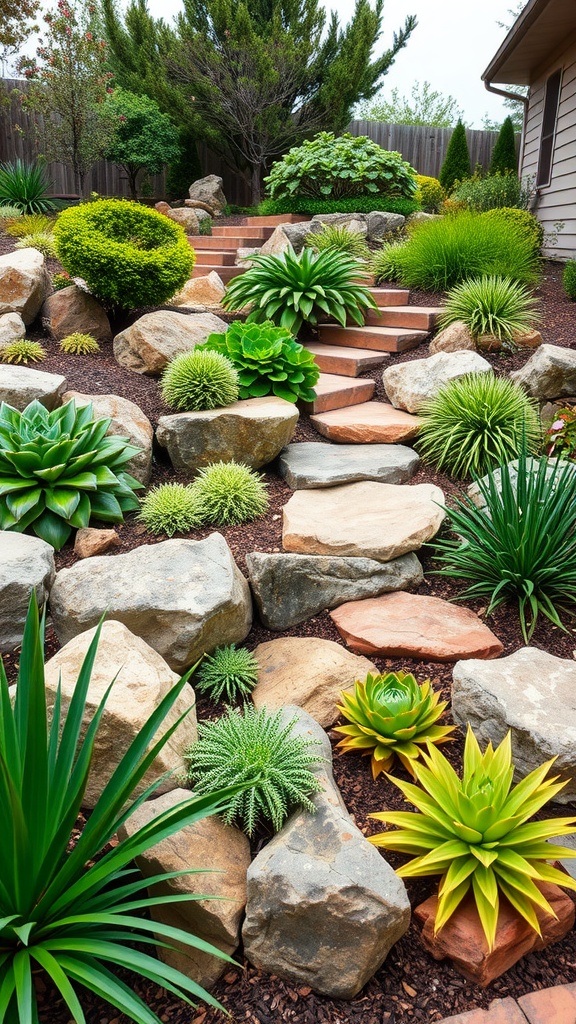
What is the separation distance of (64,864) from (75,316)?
5873mm

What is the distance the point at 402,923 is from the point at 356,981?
8.5 inches

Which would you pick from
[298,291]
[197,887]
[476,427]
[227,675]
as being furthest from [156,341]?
[197,887]

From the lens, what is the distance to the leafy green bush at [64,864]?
68.7 inches

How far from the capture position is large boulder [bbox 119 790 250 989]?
2.20 m

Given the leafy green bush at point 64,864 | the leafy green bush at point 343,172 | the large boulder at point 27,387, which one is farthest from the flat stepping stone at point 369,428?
the leafy green bush at point 343,172

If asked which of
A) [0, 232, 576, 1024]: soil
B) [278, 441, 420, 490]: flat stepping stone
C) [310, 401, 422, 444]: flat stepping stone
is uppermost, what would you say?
[310, 401, 422, 444]: flat stepping stone

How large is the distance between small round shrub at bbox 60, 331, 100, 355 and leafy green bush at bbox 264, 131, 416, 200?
5590mm

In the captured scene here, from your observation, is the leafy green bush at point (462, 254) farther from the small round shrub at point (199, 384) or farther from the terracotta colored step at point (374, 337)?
the small round shrub at point (199, 384)

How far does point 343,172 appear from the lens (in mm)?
10281

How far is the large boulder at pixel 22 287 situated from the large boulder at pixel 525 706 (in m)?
5.66

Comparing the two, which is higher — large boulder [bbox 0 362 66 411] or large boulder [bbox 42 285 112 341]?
large boulder [bbox 42 285 112 341]

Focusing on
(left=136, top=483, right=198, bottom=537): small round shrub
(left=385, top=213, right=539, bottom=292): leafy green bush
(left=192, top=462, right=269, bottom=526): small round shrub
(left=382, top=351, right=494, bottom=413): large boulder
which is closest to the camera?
(left=136, top=483, right=198, bottom=537): small round shrub

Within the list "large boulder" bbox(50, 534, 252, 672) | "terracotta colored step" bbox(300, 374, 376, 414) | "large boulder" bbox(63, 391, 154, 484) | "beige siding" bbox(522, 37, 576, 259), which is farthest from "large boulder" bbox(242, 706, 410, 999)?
"beige siding" bbox(522, 37, 576, 259)

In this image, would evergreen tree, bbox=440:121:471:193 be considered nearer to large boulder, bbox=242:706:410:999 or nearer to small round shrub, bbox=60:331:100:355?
small round shrub, bbox=60:331:100:355
